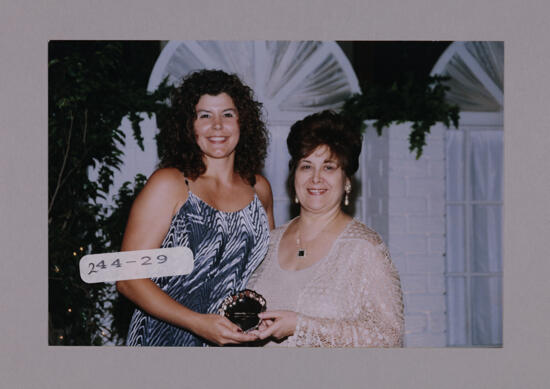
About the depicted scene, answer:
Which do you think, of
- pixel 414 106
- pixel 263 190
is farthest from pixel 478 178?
pixel 263 190

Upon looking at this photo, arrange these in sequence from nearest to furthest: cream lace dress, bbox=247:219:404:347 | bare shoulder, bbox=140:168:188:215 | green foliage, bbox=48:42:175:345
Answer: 1. cream lace dress, bbox=247:219:404:347
2. bare shoulder, bbox=140:168:188:215
3. green foliage, bbox=48:42:175:345

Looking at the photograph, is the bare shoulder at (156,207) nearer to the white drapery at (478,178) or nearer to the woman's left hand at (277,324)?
the woman's left hand at (277,324)

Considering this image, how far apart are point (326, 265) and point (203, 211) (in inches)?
21.3

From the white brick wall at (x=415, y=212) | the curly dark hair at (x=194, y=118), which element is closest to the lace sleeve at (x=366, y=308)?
the white brick wall at (x=415, y=212)

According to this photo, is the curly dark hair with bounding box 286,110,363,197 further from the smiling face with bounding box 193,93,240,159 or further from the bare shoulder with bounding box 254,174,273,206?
the smiling face with bounding box 193,93,240,159

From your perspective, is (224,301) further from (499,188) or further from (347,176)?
(499,188)

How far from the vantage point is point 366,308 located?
229cm

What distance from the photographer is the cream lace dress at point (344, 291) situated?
89.7 inches

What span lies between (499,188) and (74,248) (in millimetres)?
1827

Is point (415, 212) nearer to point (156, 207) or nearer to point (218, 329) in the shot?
point (218, 329)

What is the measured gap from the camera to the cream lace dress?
2277mm

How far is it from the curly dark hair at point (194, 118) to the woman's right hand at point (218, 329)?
0.58m

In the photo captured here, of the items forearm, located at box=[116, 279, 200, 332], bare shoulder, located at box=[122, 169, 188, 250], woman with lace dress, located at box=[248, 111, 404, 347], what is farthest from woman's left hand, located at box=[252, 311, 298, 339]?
bare shoulder, located at box=[122, 169, 188, 250]

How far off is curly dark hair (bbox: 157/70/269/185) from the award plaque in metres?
0.47
